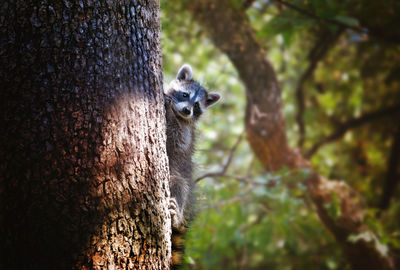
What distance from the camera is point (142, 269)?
1.33m

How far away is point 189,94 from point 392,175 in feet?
12.3

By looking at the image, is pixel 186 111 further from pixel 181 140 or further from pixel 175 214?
pixel 175 214

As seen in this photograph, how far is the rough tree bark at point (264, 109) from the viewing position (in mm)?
4234

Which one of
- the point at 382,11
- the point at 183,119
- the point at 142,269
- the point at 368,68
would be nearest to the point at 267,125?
the point at 183,119

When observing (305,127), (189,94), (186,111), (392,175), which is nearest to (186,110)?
(186,111)

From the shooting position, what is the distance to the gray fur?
90.3 inches

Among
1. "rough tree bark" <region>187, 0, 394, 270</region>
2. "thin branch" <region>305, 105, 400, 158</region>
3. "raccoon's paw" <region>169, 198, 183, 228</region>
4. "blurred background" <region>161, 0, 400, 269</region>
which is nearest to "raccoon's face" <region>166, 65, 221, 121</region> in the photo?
"blurred background" <region>161, 0, 400, 269</region>

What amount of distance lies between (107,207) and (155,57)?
0.78m

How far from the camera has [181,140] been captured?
9.15ft

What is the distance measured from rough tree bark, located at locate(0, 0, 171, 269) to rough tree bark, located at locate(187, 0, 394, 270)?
294 cm

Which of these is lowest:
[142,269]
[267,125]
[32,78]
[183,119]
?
[142,269]

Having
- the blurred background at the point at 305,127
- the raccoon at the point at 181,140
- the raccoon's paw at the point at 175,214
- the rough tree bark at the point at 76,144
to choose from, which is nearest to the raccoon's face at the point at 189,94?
the raccoon at the point at 181,140

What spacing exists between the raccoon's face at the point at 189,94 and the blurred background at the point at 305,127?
273mm

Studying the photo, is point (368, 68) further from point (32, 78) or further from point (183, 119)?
point (32, 78)
